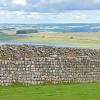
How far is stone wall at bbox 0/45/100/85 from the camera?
24.5 m

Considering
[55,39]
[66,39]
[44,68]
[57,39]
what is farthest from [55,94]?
[66,39]

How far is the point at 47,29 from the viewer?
449ft

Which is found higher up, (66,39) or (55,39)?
(66,39)

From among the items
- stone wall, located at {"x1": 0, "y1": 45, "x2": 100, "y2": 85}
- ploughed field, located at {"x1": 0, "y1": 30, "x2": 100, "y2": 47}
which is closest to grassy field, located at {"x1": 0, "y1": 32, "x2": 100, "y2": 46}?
ploughed field, located at {"x1": 0, "y1": 30, "x2": 100, "y2": 47}

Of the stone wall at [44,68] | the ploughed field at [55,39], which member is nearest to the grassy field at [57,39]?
the ploughed field at [55,39]

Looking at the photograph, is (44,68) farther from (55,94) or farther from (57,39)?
(57,39)

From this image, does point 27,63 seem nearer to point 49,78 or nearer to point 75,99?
point 49,78

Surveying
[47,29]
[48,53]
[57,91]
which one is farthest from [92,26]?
[57,91]

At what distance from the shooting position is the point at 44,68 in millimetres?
25219

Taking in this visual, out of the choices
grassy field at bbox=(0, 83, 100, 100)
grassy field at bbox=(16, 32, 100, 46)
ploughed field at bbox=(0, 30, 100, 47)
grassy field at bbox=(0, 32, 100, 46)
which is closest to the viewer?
grassy field at bbox=(0, 83, 100, 100)

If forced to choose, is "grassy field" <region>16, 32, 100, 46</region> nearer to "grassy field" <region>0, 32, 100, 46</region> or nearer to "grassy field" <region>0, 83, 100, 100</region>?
"grassy field" <region>0, 32, 100, 46</region>

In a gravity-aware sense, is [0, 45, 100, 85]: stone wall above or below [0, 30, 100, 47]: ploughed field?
below

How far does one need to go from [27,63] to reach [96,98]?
7051 millimetres

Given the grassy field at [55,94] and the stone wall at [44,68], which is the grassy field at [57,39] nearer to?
the stone wall at [44,68]
